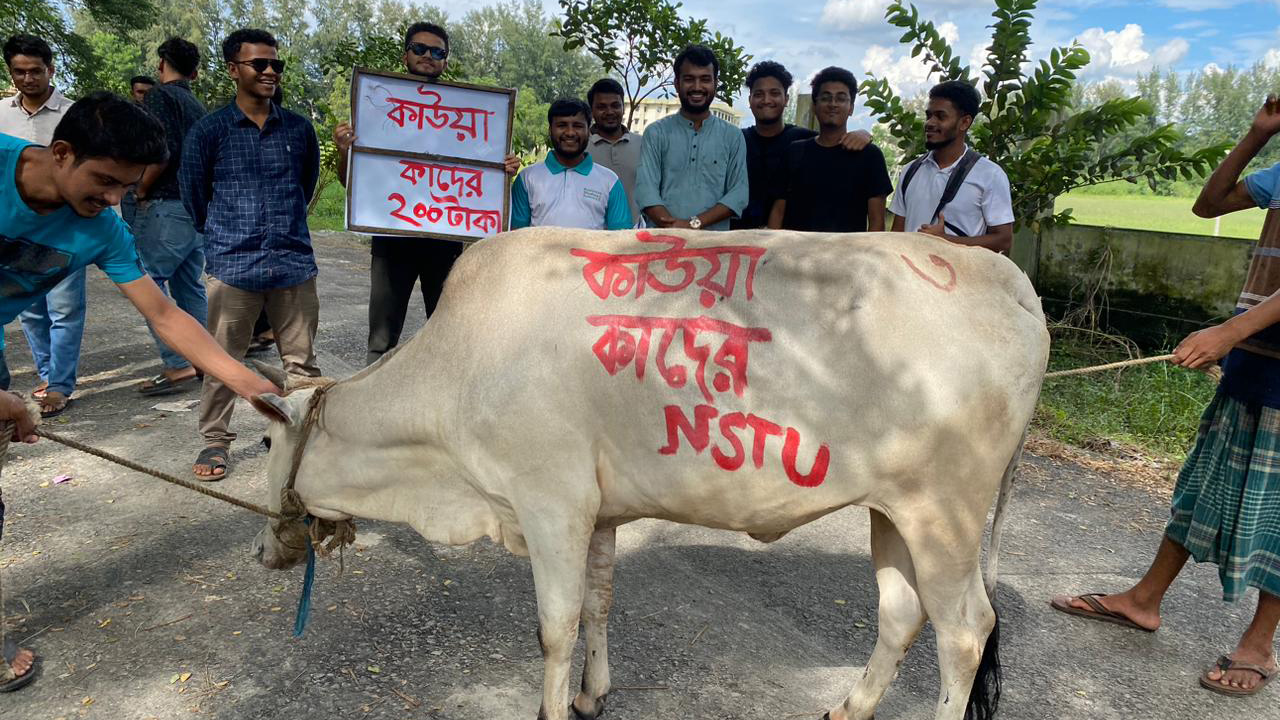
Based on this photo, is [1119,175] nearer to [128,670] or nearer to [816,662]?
[816,662]

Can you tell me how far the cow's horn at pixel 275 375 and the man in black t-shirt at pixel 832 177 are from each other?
308 cm

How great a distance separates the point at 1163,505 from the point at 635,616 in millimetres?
3427

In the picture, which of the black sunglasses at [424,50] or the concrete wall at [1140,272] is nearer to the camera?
the black sunglasses at [424,50]

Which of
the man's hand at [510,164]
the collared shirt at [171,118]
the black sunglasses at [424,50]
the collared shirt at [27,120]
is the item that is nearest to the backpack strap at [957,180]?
the man's hand at [510,164]

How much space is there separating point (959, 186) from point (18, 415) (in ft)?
13.4

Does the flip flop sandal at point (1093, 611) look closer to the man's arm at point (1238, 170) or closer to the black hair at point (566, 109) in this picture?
the man's arm at point (1238, 170)

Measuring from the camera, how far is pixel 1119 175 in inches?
254

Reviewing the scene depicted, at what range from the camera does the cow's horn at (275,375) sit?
3.04m

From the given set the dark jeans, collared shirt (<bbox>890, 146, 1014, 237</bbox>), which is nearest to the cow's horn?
the dark jeans

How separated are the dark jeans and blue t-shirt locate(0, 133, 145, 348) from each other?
6.07 ft

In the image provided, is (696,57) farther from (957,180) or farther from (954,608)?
(954,608)

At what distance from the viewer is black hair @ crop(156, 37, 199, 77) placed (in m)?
5.86

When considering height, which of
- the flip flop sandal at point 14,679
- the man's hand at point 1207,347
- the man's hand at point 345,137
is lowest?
the flip flop sandal at point 14,679

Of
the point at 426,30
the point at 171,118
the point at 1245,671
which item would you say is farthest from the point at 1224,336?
the point at 171,118
